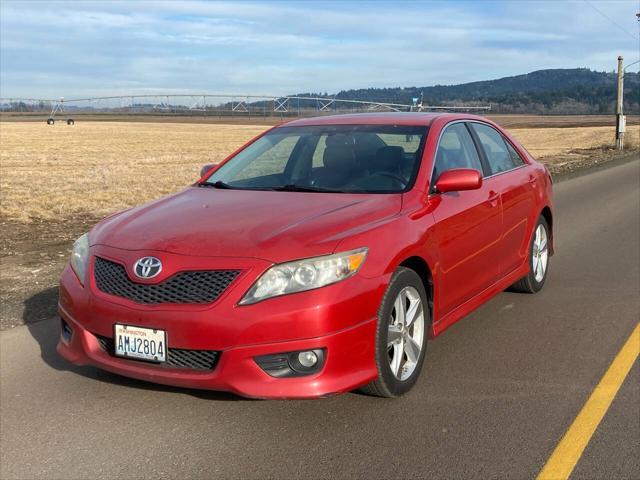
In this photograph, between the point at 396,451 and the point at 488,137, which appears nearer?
the point at 396,451

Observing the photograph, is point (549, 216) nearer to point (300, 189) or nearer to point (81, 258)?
point (300, 189)

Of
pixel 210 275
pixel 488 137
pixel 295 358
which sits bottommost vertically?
pixel 295 358

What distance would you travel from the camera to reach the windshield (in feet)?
15.3

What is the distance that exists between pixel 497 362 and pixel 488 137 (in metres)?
1.98

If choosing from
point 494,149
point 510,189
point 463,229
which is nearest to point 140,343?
point 463,229

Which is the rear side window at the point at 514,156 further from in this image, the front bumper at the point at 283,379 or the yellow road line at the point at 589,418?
the front bumper at the point at 283,379

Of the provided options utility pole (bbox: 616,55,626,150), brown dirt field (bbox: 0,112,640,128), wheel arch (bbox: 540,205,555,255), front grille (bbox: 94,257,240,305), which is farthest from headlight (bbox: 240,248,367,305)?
brown dirt field (bbox: 0,112,640,128)

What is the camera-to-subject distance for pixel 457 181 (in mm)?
4410

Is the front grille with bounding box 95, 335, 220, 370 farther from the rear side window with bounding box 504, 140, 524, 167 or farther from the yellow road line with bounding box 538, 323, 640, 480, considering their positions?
the rear side window with bounding box 504, 140, 524, 167

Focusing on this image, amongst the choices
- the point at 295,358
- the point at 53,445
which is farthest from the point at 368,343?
the point at 53,445

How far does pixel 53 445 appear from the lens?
358cm

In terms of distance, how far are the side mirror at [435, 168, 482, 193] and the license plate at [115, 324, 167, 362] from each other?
6.39ft

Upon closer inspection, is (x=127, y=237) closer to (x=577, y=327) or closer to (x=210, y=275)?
(x=210, y=275)

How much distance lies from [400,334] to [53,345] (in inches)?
101
